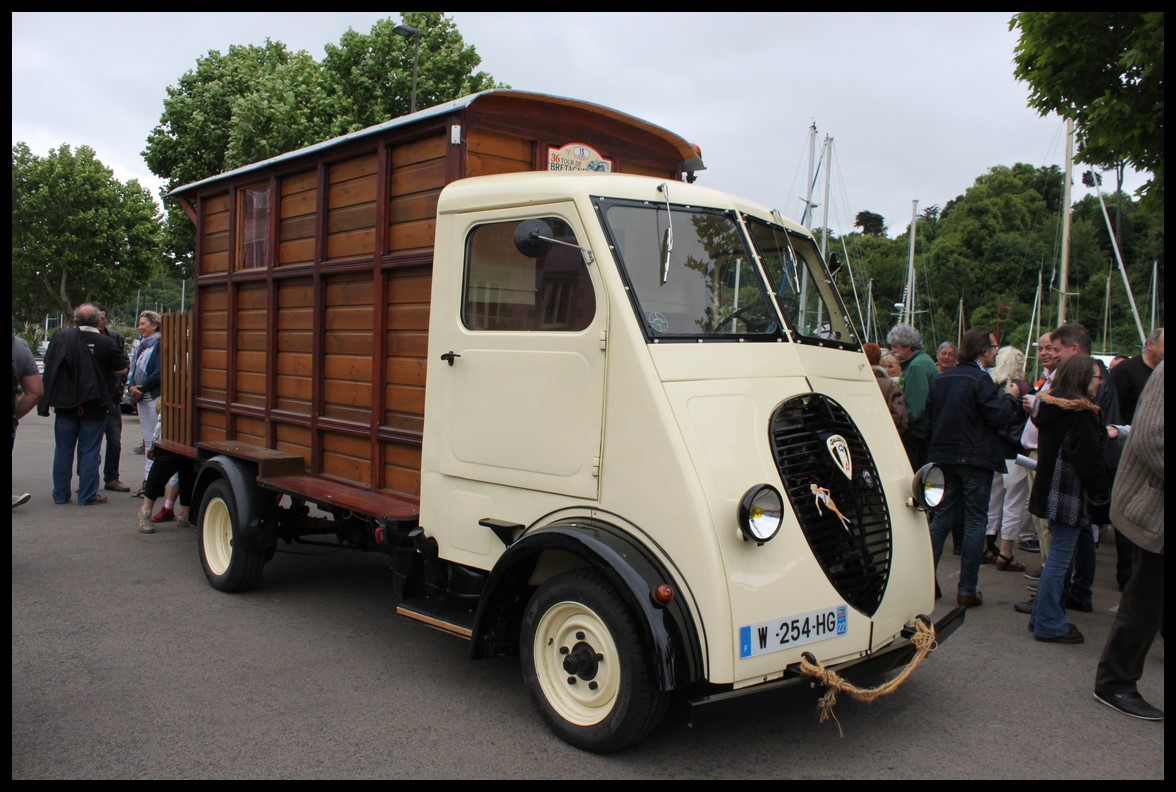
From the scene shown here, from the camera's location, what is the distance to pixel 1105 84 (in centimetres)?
881

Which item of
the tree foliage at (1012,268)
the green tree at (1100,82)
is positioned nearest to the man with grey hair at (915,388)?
the green tree at (1100,82)

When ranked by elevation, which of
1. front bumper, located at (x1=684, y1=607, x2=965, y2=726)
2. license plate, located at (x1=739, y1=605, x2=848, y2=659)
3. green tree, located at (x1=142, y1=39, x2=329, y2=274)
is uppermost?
green tree, located at (x1=142, y1=39, x2=329, y2=274)

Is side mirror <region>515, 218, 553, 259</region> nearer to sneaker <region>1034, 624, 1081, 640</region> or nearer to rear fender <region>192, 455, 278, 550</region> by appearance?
rear fender <region>192, 455, 278, 550</region>

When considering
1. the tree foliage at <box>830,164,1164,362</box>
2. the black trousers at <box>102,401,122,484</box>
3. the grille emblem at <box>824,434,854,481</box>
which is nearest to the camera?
the grille emblem at <box>824,434,854,481</box>

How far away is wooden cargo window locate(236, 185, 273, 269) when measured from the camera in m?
6.36

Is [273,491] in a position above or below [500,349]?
below

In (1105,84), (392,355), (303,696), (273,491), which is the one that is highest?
(1105,84)

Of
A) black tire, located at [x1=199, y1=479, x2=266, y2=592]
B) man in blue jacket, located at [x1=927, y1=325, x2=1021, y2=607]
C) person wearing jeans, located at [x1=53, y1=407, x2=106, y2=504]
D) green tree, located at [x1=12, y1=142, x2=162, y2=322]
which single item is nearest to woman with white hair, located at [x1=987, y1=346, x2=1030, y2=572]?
man in blue jacket, located at [x1=927, y1=325, x2=1021, y2=607]

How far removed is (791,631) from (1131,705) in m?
1.99

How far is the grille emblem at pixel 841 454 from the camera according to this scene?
3.95 metres

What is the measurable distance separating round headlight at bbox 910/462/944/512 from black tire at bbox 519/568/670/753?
62.8 inches
